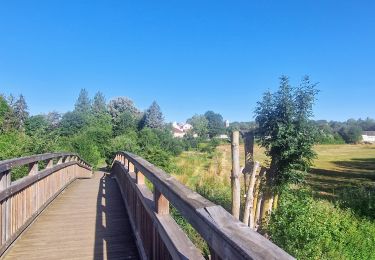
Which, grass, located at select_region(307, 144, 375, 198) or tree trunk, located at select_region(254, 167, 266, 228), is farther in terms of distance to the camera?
grass, located at select_region(307, 144, 375, 198)

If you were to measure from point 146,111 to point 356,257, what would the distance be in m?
70.0

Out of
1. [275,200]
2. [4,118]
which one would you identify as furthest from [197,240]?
[4,118]

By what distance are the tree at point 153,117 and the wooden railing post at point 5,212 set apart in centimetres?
6484

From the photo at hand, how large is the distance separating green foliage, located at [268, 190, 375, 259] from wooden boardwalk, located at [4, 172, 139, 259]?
14.2 ft

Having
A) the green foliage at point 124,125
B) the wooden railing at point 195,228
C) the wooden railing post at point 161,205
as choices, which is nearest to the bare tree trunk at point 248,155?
the wooden railing at point 195,228

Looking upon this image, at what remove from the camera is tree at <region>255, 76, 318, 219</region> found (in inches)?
408

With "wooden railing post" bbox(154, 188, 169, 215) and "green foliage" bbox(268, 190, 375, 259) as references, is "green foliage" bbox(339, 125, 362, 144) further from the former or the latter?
"wooden railing post" bbox(154, 188, 169, 215)

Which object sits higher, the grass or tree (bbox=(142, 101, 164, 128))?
tree (bbox=(142, 101, 164, 128))

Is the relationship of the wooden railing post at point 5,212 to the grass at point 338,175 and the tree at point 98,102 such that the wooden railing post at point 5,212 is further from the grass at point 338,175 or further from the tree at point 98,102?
the tree at point 98,102

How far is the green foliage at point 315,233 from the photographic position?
330 inches

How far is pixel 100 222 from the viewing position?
5.58 m

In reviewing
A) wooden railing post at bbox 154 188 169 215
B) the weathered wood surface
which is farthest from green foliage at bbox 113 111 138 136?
wooden railing post at bbox 154 188 169 215

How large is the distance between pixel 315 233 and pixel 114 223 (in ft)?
18.5

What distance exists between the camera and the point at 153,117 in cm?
7481
